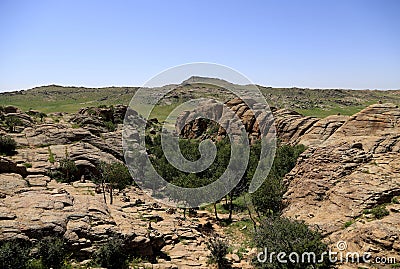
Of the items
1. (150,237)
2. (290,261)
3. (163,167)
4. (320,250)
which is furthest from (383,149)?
(163,167)

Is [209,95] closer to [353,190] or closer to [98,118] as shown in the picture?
[98,118]

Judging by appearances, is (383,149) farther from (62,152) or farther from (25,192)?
(62,152)

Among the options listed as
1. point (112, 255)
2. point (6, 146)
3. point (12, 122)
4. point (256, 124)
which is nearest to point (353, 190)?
point (112, 255)

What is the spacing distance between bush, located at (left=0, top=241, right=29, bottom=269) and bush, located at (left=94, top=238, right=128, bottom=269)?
129 inches

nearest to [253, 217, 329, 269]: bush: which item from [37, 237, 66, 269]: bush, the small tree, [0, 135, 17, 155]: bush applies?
[37, 237, 66, 269]: bush

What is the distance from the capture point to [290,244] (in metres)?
14.2

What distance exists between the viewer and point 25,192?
1905 centimetres

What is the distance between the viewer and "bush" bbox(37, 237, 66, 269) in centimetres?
1279

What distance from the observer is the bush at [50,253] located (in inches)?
504

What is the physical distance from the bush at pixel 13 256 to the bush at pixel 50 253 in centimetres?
64

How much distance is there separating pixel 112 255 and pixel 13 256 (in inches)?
173

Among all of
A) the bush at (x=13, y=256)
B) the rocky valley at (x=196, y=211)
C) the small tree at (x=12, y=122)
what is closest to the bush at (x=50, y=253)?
the bush at (x=13, y=256)

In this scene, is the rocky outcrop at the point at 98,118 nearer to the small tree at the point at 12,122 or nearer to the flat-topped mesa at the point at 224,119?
the small tree at the point at 12,122

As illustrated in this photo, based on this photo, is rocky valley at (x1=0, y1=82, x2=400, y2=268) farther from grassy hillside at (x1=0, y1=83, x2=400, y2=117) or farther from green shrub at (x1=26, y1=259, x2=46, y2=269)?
grassy hillside at (x1=0, y1=83, x2=400, y2=117)
